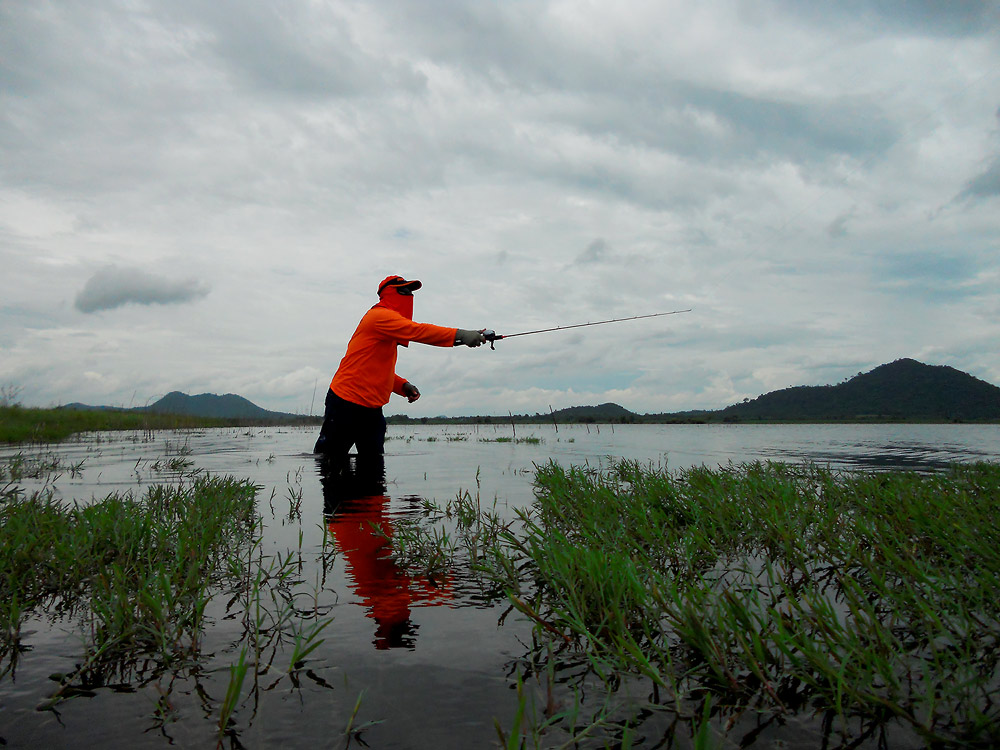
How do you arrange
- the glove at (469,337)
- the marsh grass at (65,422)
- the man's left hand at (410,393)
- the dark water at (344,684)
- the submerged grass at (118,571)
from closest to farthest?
1. the dark water at (344,684)
2. the submerged grass at (118,571)
3. the glove at (469,337)
4. the man's left hand at (410,393)
5. the marsh grass at (65,422)

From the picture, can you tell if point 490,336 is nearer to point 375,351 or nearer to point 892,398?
point 375,351

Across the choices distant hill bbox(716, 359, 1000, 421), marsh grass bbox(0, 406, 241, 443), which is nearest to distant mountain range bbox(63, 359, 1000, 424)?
distant hill bbox(716, 359, 1000, 421)

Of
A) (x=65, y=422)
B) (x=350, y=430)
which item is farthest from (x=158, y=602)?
(x=65, y=422)

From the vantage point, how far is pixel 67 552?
3.71 m

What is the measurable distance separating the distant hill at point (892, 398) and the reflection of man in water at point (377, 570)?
10188 centimetres

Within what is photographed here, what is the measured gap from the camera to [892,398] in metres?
116

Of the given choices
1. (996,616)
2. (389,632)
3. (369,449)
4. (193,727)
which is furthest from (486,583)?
(369,449)

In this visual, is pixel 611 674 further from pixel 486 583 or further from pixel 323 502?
pixel 323 502

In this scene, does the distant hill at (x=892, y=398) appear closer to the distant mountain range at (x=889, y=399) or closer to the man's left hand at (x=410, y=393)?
the distant mountain range at (x=889, y=399)

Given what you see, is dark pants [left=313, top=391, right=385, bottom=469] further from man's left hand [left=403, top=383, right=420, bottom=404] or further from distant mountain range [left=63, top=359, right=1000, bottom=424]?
distant mountain range [left=63, top=359, right=1000, bottom=424]

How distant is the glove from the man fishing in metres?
0.34

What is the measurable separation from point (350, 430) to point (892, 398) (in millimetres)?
134755

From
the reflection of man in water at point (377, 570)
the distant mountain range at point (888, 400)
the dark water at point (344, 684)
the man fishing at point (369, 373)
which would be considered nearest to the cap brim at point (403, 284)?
the man fishing at point (369, 373)

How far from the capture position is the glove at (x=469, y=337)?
905cm
